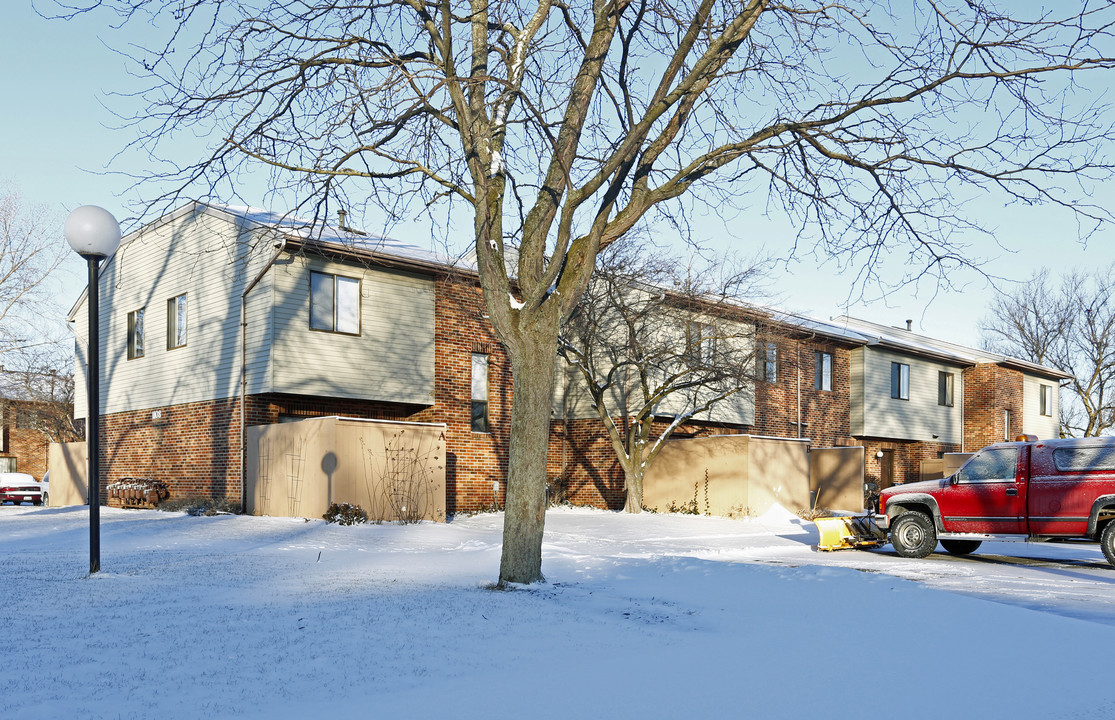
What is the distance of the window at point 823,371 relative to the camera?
33.8m

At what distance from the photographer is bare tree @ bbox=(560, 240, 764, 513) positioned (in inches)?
914

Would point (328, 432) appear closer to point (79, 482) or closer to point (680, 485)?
point (680, 485)

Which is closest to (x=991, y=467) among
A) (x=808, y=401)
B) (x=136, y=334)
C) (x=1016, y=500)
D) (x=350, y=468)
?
(x=1016, y=500)

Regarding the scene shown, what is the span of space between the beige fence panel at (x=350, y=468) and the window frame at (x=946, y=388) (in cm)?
2620

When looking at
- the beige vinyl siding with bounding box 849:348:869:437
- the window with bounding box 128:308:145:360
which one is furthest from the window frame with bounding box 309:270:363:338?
the beige vinyl siding with bounding box 849:348:869:437

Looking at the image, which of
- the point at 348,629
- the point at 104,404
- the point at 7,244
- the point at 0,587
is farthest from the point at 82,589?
the point at 7,244

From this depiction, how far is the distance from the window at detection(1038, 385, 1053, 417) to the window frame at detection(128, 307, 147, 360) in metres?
39.9

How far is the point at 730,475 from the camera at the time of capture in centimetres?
2466

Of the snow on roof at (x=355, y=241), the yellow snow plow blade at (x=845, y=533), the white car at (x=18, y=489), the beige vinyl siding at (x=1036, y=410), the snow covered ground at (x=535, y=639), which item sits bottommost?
the white car at (x=18, y=489)

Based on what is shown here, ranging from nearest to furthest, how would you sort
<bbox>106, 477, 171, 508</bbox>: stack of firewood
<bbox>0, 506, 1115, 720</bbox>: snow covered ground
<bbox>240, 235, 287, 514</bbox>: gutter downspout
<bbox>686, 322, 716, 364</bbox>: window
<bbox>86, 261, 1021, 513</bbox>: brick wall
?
1. <bbox>0, 506, 1115, 720</bbox>: snow covered ground
2. <bbox>240, 235, 287, 514</bbox>: gutter downspout
3. <bbox>86, 261, 1021, 513</bbox>: brick wall
4. <bbox>686, 322, 716, 364</bbox>: window
5. <bbox>106, 477, 171, 508</bbox>: stack of firewood

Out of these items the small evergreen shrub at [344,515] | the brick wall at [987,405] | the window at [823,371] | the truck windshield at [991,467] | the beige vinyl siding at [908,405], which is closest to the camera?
the truck windshield at [991,467]

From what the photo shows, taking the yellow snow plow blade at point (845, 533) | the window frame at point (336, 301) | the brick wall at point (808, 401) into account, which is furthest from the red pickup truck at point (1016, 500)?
the brick wall at point (808, 401)

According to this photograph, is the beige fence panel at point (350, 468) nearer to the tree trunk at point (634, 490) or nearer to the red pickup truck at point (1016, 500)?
the tree trunk at point (634, 490)

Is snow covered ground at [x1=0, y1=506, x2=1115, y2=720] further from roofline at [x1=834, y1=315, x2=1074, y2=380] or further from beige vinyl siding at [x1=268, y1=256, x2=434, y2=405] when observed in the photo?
roofline at [x1=834, y1=315, x2=1074, y2=380]
